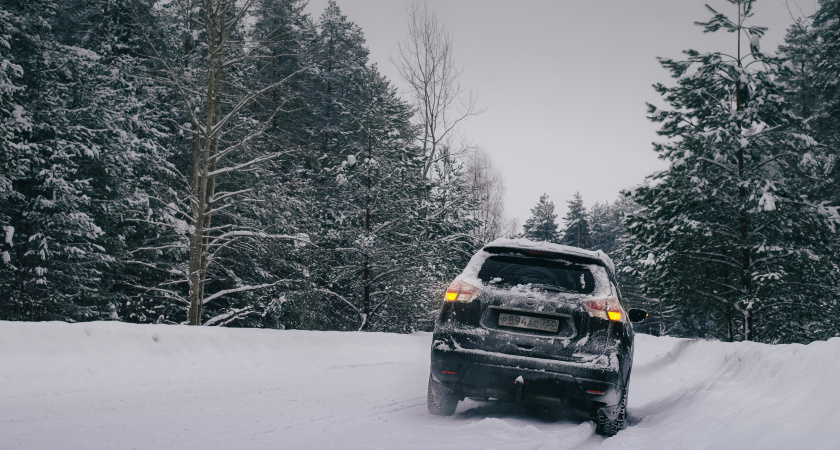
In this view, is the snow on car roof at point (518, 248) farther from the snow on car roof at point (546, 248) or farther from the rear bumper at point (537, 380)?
the rear bumper at point (537, 380)

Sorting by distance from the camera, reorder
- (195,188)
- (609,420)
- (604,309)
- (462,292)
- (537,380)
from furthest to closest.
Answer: (195,188) → (462,292) → (609,420) → (604,309) → (537,380)

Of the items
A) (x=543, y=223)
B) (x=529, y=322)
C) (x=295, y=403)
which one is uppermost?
(x=543, y=223)

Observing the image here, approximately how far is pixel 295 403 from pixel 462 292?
212cm

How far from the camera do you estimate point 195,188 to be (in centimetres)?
1494

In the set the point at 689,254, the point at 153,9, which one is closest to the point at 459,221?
the point at 689,254

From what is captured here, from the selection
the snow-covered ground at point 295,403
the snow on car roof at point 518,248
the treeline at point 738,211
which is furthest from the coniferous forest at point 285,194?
the snow on car roof at point 518,248

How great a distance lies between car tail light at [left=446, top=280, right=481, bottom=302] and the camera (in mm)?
5480

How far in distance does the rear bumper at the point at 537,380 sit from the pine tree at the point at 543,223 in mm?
74629

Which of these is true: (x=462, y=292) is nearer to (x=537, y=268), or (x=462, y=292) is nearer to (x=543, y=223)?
(x=537, y=268)

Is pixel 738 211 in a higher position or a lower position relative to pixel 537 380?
higher

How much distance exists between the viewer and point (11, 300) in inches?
659

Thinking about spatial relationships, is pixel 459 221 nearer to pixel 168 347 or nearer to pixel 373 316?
pixel 373 316

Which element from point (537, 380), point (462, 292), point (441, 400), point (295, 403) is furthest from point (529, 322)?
point (295, 403)

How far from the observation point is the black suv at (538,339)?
515 cm
